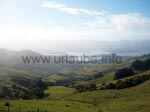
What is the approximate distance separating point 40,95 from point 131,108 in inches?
2320

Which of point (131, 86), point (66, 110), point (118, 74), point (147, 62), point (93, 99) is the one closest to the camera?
point (66, 110)

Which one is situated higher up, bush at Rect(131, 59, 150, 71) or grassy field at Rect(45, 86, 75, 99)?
bush at Rect(131, 59, 150, 71)

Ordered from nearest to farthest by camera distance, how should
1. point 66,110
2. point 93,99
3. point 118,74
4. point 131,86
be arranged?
1. point 66,110
2. point 93,99
3. point 131,86
4. point 118,74

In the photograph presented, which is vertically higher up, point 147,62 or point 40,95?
point 147,62

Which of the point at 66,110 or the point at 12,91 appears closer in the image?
the point at 66,110

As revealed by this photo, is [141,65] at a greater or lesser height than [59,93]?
greater

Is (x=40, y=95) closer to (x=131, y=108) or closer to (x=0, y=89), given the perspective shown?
(x=0, y=89)

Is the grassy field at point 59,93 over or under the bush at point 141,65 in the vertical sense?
under

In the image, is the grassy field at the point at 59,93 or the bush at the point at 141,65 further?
the bush at the point at 141,65

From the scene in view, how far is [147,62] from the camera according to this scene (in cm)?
18100

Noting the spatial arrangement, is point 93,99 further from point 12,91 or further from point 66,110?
point 12,91

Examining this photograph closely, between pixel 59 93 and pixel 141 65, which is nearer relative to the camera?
pixel 59 93

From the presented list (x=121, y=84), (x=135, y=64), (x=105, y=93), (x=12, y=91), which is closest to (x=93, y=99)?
(x=105, y=93)

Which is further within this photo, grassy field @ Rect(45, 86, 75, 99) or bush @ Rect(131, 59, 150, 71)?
bush @ Rect(131, 59, 150, 71)
